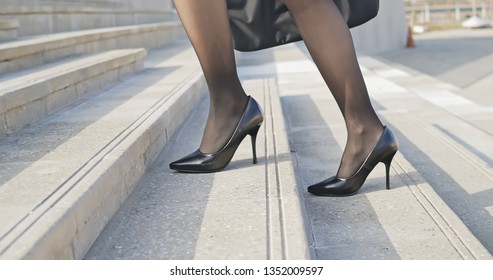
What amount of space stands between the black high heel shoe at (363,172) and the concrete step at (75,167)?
0.43 m

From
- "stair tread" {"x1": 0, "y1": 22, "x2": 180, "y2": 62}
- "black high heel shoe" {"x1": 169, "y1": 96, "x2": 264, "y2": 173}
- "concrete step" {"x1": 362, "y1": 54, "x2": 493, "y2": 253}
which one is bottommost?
"concrete step" {"x1": 362, "y1": 54, "x2": 493, "y2": 253}

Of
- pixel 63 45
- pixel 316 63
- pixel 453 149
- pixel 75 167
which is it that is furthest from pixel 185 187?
pixel 63 45

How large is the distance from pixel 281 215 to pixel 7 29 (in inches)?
108

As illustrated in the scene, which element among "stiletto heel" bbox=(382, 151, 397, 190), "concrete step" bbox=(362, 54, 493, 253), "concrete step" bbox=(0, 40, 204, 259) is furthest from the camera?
"concrete step" bbox=(362, 54, 493, 253)

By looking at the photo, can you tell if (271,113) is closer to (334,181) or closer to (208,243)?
(334,181)

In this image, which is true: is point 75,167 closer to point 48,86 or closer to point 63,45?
point 48,86

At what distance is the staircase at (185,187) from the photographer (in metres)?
1.26

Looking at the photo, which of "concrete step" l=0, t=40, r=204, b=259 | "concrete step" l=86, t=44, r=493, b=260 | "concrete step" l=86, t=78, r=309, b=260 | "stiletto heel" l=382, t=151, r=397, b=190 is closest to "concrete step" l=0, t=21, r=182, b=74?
"concrete step" l=0, t=40, r=204, b=259

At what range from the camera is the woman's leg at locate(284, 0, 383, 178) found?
1.60 metres

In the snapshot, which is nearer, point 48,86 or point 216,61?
point 216,61

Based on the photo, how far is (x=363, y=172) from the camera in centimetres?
171

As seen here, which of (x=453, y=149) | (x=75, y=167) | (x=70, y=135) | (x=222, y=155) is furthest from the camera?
(x=453, y=149)

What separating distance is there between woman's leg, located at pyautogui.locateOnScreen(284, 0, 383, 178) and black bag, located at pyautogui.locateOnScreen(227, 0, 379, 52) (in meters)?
0.08

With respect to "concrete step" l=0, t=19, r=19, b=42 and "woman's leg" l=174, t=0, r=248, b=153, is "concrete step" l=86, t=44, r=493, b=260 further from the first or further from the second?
"concrete step" l=0, t=19, r=19, b=42
